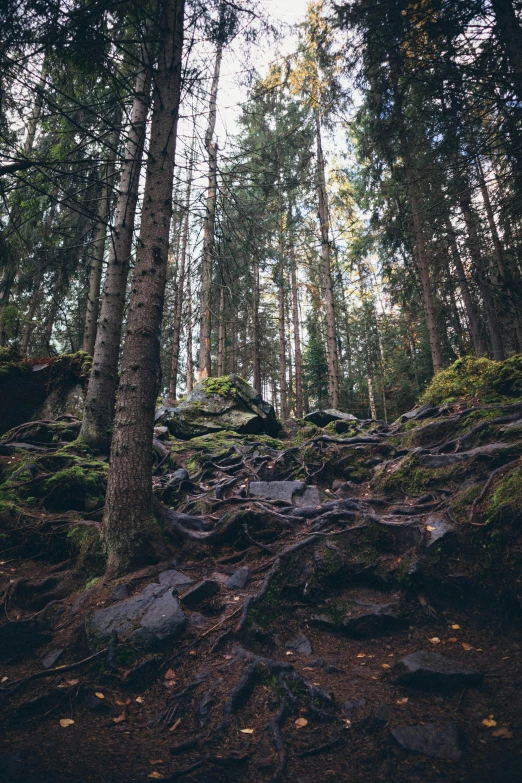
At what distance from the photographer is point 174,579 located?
158 inches

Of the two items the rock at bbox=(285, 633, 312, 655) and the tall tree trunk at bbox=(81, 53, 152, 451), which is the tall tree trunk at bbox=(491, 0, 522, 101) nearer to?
the tall tree trunk at bbox=(81, 53, 152, 451)

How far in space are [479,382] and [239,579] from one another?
6.43 meters

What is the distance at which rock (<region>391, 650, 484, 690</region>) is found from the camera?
107 inches

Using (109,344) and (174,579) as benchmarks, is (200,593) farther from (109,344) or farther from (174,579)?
(109,344)

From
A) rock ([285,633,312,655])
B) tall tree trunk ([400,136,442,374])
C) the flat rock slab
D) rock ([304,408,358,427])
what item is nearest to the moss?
rock ([304,408,358,427])

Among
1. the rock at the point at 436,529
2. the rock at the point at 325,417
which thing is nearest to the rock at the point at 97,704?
the rock at the point at 436,529

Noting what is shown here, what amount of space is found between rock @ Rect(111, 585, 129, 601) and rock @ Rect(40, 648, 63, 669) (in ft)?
1.89

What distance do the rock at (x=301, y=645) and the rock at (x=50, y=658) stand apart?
1.94 meters

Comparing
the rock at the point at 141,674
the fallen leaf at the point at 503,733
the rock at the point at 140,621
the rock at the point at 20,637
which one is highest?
the rock at the point at 140,621

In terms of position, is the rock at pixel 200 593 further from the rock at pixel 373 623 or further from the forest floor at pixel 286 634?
the rock at pixel 373 623

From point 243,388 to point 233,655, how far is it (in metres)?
8.52

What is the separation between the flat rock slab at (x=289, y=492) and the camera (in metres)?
5.62

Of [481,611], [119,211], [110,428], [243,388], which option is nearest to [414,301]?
[243,388]

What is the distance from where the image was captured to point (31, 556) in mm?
4719
